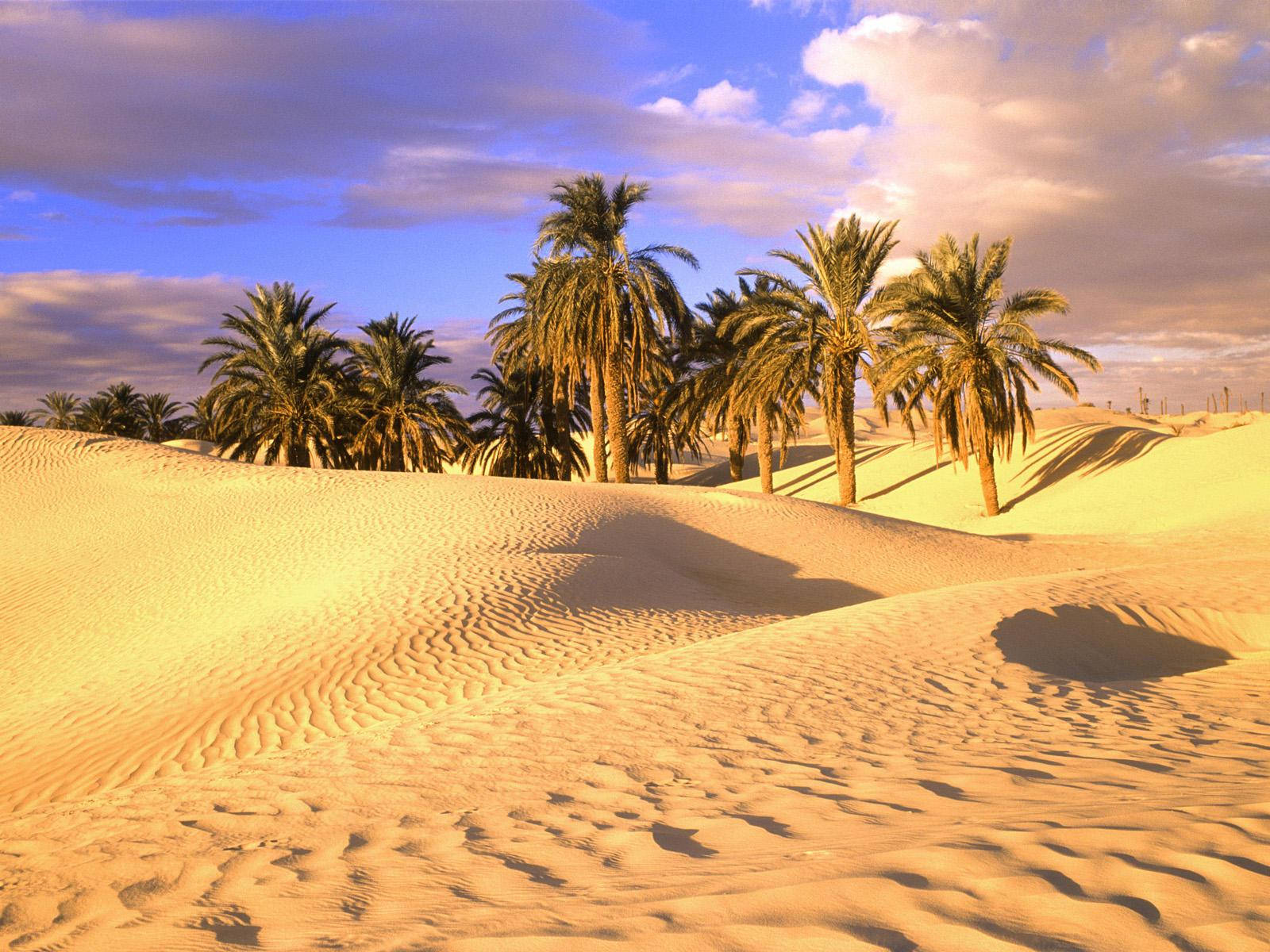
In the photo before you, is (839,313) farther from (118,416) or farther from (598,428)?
(118,416)

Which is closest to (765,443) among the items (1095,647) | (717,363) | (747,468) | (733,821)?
(717,363)

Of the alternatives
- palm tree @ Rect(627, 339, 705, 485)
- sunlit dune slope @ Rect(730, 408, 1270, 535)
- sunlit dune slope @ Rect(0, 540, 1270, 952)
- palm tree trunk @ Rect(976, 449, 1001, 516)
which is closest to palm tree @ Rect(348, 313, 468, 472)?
palm tree @ Rect(627, 339, 705, 485)

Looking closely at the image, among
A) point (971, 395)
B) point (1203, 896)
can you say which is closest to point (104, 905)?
point (1203, 896)

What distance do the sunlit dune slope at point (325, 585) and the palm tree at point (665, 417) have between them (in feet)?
41.4

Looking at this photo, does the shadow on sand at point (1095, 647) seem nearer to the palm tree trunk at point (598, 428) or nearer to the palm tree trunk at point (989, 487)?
the palm tree trunk at point (989, 487)

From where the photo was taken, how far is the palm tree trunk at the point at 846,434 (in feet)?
93.8

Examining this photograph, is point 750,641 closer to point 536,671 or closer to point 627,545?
point 536,671

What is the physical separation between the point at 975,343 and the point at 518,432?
1950 cm

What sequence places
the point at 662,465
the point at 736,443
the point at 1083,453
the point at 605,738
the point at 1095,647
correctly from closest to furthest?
the point at 605,738 → the point at 1095,647 → the point at 1083,453 → the point at 736,443 → the point at 662,465

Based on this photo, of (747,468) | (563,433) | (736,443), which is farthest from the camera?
(747,468)

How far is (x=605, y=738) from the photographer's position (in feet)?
19.0

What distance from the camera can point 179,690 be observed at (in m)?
9.45

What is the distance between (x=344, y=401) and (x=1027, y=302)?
25145 millimetres

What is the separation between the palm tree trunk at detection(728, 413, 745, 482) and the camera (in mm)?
34491
